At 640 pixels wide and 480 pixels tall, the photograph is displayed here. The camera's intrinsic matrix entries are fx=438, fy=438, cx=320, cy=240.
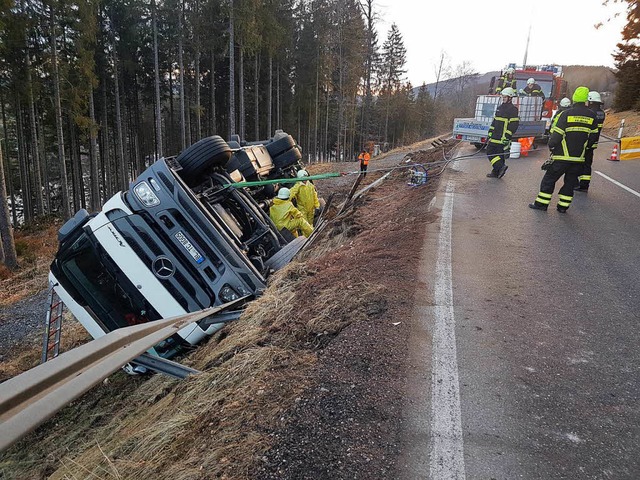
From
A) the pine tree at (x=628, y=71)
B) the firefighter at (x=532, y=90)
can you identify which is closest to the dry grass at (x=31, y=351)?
the firefighter at (x=532, y=90)

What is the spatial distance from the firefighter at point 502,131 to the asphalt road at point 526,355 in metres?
3.89

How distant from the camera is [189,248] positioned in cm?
452

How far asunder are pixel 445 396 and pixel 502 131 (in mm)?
8419

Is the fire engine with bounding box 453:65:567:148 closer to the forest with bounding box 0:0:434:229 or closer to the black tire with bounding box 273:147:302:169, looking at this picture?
the black tire with bounding box 273:147:302:169

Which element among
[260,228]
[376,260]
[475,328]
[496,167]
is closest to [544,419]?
[475,328]

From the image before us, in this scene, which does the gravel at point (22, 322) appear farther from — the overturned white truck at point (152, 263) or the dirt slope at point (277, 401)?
the dirt slope at point (277, 401)

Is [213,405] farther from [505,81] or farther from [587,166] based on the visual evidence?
[505,81]

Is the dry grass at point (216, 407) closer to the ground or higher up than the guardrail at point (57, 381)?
closer to the ground

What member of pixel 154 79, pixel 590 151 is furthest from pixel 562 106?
pixel 154 79

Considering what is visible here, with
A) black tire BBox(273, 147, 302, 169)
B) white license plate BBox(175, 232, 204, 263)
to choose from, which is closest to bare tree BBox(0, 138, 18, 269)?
black tire BBox(273, 147, 302, 169)

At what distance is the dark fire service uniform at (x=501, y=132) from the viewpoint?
9.33m

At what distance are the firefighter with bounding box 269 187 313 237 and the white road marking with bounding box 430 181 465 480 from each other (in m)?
3.40

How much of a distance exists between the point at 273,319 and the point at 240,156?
4.56m

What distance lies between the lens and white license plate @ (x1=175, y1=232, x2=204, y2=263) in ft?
14.8
